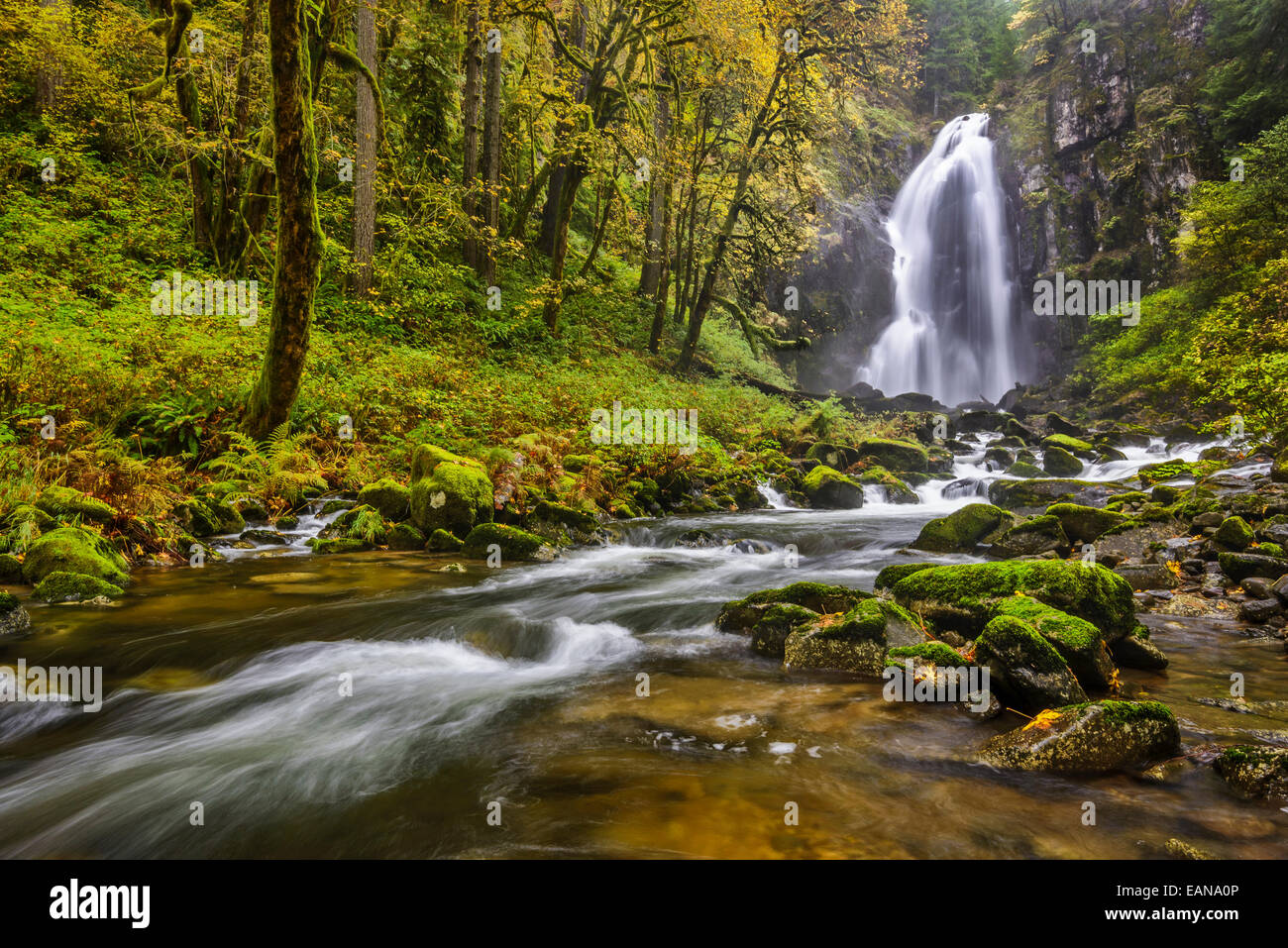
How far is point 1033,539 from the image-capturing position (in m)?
9.11

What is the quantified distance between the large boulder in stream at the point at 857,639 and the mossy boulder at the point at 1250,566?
14.3ft

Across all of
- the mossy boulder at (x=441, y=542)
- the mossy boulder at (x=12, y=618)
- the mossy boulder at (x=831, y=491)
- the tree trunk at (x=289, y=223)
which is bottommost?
the mossy boulder at (x=12, y=618)

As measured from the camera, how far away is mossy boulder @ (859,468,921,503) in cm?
1600

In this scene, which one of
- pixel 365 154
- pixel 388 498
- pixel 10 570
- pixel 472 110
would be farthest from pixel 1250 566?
pixel 472 110

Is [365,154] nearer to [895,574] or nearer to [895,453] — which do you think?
[895,574]

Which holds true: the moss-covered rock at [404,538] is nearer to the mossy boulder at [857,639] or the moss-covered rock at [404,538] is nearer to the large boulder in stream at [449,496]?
the large boulder in stream at [449,496]

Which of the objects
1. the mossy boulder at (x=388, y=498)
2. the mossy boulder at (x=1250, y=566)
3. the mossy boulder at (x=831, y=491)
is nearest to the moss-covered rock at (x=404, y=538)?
the mossy boulder at (x=388, y=498)

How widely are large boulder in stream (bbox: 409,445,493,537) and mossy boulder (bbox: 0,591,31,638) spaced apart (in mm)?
4626

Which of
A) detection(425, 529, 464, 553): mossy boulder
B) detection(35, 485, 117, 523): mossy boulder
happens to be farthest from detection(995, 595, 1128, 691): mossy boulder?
detection(35, 485, 117, 523): mossy boulder

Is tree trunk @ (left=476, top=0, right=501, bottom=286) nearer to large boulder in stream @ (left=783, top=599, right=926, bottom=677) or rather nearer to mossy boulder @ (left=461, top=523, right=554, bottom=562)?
mossy boulder @ (left=461, top=523, right=554, bottom=562)

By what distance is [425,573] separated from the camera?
8.16 m

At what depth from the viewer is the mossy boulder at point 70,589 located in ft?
20.1

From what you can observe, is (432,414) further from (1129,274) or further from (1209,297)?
(1129,274)

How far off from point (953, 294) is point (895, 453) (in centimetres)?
2275
